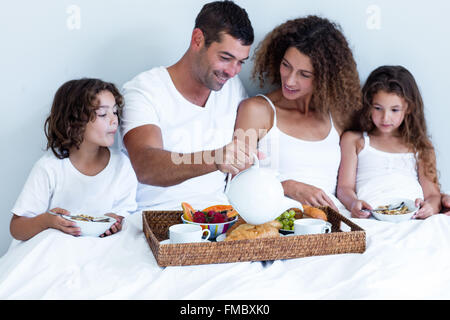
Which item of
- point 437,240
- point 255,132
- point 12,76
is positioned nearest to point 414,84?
point 255,132

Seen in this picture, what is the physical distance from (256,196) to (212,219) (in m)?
0.21

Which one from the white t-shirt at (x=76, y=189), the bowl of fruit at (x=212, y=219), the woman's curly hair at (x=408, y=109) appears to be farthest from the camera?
the woman's curly hair at (x=408, y=109)

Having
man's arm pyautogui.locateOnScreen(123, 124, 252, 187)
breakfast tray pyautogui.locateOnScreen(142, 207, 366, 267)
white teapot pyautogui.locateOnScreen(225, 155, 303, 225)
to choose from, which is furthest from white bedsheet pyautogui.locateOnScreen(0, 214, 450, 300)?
man's arm pyautogui.locateOnScreen(123, 124, 252, 187)

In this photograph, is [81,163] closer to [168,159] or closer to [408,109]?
[168,159]

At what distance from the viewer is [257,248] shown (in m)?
1.18

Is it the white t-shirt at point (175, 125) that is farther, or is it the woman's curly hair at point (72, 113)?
the white t-shirt at point (175, 125)

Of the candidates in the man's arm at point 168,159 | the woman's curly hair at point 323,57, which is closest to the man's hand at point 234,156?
the man's arm at point 168,159

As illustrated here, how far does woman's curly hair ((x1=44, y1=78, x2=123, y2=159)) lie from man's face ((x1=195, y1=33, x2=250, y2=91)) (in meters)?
0.37

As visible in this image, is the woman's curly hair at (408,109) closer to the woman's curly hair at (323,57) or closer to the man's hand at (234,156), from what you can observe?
the woman's curly hair at (323,57)

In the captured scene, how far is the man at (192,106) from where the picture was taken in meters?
1.70

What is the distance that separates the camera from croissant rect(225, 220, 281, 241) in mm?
1188

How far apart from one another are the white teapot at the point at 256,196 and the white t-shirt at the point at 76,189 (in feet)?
2.07

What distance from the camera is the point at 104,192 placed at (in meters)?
1.68
